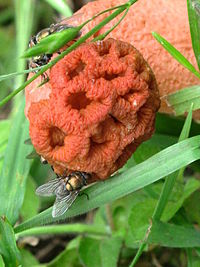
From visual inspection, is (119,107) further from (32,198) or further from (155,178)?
(32,198)

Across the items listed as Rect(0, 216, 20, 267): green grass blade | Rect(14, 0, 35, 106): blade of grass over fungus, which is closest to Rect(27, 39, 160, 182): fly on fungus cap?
Rect(0, 216, 20, 267): green grass blade

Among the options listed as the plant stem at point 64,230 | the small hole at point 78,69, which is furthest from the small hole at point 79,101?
the plant stem at point 64,230

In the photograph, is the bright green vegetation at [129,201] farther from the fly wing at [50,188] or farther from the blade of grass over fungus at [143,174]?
the fly wing at [50,188]

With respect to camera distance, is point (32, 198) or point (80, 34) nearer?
point (80, 34)

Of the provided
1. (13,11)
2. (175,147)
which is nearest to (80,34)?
(175,147)

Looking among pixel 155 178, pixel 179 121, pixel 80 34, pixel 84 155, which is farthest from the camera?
pixel 179 121
